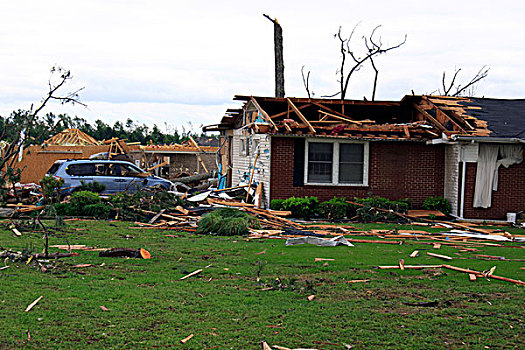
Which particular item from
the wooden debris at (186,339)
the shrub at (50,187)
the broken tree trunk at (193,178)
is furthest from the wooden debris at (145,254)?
the broken tree trunk at (193,178)

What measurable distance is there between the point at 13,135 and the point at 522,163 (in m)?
14.6

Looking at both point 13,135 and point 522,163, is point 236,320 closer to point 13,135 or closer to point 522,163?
point 13,135

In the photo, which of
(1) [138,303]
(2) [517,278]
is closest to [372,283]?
(2) [517,278]

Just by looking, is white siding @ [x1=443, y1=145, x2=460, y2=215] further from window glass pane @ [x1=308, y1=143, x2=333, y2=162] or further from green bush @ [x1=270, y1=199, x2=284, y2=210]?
green bush @ [x1=270, y1=199, x2=284, y2=210]

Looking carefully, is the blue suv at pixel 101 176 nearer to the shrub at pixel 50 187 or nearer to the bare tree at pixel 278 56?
the shrub at pixel 50 187

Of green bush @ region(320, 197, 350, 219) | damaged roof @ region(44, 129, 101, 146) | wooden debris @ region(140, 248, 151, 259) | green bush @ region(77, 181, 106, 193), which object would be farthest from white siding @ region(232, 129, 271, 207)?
damaged roof @ region(44, 129, 101, 146)

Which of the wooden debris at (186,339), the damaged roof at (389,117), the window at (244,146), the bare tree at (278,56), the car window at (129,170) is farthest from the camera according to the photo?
the bare tree at (278,56)

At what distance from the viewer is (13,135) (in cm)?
1186

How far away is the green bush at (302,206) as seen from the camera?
18531 millimetres

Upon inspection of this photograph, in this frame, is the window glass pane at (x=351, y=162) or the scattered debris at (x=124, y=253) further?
the window glass pane at (x=351, y=162)

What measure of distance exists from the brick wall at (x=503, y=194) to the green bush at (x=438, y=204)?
907mm

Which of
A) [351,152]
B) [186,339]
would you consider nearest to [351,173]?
[351,152]

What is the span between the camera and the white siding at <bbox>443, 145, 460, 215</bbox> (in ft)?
Result: 62.5

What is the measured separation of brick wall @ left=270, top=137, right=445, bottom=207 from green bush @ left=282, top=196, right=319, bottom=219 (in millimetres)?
798
